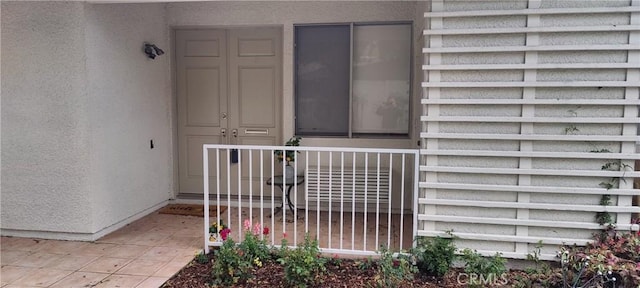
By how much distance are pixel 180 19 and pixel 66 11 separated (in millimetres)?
1422

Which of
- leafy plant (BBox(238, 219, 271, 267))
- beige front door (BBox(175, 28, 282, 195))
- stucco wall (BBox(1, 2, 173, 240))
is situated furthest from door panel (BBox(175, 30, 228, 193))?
leafy plant (BBox(238, 219, 271, 267))

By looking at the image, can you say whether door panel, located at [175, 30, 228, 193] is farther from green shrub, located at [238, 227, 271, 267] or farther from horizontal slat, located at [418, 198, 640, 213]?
horizontal slat, located at [418, 198, 640, 213]

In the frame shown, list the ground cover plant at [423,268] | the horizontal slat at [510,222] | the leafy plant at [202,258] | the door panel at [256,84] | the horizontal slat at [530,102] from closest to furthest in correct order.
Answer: the ground cover plant at [423,268] → the horizontal slat at [530,102] → the horizontal slat at [510,222] → the leafy plant at [202,258] → the door panel at [256,84]

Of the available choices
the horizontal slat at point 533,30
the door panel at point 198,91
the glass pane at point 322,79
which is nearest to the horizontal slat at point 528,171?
the horizontal slat at point 533,30

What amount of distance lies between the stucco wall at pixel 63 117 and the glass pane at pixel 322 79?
185cm

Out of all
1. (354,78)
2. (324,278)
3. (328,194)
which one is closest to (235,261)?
(324,278)

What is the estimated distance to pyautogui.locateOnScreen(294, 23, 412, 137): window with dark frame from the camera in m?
4.76

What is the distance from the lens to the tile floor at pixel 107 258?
10.4ft

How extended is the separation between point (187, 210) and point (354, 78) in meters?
2.43

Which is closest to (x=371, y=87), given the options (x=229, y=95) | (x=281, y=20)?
(x=281, y=20)

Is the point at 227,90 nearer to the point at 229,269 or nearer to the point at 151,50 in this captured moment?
the point at 151,50

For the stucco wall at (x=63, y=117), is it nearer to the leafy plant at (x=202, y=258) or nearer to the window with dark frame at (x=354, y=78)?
the leafy plant at (x=202, y=258)

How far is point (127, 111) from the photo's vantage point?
14.4ft

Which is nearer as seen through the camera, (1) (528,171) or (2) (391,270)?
(2) (391,270)
